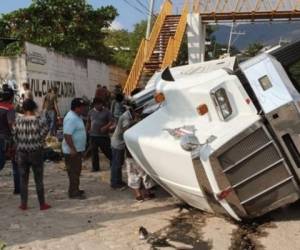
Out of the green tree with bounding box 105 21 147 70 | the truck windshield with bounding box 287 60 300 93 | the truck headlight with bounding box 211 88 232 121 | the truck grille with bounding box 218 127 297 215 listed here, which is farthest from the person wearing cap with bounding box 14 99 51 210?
the green tree with bounding box 105 21 147 70

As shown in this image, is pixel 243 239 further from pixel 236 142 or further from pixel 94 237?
pixel 94 237

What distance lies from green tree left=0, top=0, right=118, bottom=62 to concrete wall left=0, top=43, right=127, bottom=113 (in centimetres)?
141

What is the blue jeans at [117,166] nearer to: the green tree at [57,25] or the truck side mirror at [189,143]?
the truck side mirror at [189,143]

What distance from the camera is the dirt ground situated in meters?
6.52

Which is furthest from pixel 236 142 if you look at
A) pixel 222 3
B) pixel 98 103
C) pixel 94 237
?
pixel 222 3

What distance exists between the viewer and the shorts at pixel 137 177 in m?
8.81

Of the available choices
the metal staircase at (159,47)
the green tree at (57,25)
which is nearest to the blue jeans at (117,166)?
the metal staircase at (159,47)

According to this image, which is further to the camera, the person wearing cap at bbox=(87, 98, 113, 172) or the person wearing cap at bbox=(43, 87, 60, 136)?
the person wearing cap at bbox=(43, 87, 60, 136)

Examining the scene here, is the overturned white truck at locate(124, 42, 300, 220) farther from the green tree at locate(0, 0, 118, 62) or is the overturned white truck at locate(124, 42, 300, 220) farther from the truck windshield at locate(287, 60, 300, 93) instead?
the green tree at locate(0, 0, 118, 62)

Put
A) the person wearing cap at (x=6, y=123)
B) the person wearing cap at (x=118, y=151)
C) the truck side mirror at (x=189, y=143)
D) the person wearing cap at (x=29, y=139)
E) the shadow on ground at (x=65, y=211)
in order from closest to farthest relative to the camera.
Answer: the truck side mirror at (x=189, y=143) → the shadow on ground at (x=65, y=211) → the person wearing cap at (x=29, y=139) → the person wearing cap at (x=6, y=123) → the person wearing cap at (x=118, y=151)

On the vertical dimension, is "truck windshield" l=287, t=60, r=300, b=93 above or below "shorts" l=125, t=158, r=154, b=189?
above

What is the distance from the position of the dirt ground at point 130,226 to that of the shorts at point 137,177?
24 cm

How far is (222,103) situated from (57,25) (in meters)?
23.0

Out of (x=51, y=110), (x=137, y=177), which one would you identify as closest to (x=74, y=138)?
(x=137, y=177)
